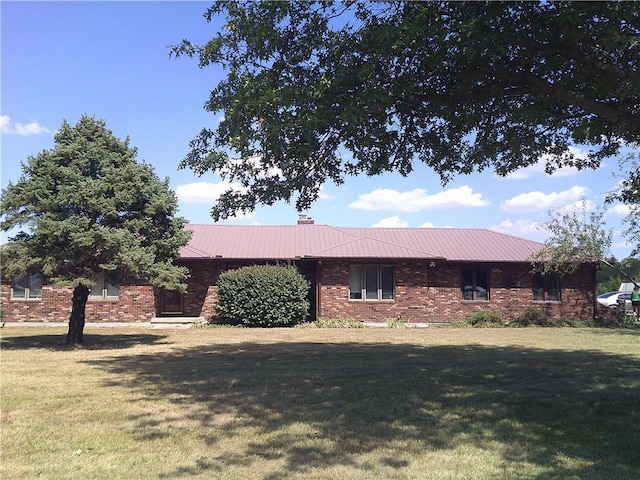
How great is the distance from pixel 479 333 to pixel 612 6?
14.8 meters

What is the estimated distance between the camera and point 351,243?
24844 mm

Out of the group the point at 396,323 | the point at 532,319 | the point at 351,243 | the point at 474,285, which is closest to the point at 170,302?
the point at 351,243

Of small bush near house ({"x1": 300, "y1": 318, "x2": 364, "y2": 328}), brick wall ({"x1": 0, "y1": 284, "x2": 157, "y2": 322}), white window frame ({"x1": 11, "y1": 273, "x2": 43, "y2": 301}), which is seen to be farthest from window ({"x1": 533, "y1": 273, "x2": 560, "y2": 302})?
white window frame ({"x1": 11, "y1": 273, "x2": 43, "y2": 301})

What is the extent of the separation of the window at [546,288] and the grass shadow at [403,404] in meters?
11.6

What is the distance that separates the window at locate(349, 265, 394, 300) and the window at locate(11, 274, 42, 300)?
12645 mm

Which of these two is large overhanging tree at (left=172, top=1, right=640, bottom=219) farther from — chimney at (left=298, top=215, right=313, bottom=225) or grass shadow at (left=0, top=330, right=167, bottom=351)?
chimney at (left=298, top=215, right=313, bottom=225)

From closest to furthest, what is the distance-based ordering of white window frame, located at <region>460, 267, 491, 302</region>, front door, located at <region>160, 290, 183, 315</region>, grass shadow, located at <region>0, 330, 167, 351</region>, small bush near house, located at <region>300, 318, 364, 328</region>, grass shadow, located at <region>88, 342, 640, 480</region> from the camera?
grass shadow, located at <region>88, 342, 640, 480</region> → grass shadow, located at <region>0, 330, 167, 351</region> → small bush near house, located at <region>300, 318, 364, 328</region> → front door, located at <region>160, 290, 183, 315</region> → white window frame, located at <region>460, 267, 491, 302</region>

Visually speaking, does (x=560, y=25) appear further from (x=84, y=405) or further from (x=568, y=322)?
(x=568, y=322)

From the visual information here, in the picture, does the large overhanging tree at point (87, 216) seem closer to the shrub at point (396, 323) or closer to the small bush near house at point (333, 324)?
the small bush near house at point (333, 324)

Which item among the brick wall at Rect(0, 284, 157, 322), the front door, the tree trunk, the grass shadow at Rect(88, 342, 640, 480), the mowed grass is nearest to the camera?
the mowed grass

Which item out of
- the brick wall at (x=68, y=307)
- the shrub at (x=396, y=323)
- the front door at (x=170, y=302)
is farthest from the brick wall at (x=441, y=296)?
the brick wall at (x=68, y=307)

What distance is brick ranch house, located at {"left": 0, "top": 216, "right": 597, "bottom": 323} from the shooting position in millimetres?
23203

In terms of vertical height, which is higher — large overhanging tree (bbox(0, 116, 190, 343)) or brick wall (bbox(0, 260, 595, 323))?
large overhanging tree (bbox(0, 116, 190, 343))

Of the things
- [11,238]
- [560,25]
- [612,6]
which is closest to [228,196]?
[560,25]
